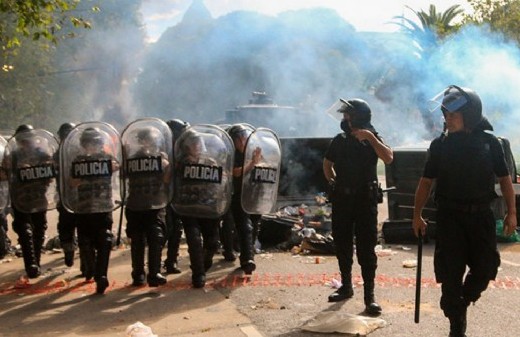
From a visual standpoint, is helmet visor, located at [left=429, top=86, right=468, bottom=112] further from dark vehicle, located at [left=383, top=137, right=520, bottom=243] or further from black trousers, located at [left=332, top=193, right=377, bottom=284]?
dark vehicle, located at [left=383, top=137, right=520, bottom=243]

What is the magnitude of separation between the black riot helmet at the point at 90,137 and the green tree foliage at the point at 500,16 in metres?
17.9

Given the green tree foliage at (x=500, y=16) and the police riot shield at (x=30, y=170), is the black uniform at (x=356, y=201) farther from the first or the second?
the green tree foliage at (x=500, y=16)

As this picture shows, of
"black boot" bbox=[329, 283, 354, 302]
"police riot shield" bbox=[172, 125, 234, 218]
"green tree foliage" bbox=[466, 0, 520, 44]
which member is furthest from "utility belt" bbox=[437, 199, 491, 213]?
"green tree foliage" bbox=[466, 0, 520, 44]

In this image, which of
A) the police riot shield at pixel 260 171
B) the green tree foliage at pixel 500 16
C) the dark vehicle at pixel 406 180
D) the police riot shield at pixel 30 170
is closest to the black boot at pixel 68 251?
the police riot shield at pixel 30 170

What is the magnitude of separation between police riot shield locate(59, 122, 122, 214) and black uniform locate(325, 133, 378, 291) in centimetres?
224

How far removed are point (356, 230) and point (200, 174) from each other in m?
1.73

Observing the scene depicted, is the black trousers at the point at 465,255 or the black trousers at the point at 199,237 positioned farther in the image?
the black trousers at the point at 199,237

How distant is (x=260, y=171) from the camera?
741 centimetres

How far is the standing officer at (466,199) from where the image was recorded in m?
4.68

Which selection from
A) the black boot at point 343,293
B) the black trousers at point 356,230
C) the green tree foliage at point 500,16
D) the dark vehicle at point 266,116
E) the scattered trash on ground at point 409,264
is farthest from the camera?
the green tree foliage at point 500,16

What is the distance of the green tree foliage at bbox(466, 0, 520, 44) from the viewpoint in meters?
21.9

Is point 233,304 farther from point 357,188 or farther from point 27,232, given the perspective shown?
point 27,232

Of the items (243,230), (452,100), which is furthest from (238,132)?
(452,100)

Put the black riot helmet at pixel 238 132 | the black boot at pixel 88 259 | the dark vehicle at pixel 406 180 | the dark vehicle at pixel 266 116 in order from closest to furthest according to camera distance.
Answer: the black boot at pixel 88 259 < the black riot helmet at pixel 238 132 < the dark vehicle at pixel 406 180 < the dark vehicle at pixel 266 116
